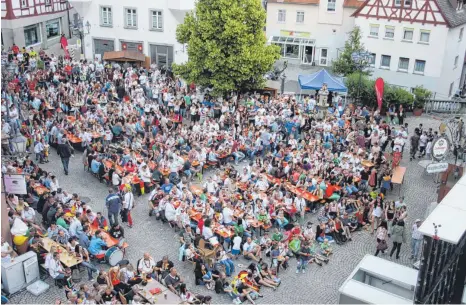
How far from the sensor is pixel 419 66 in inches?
1580

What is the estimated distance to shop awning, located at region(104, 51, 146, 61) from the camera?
4008 centimetres

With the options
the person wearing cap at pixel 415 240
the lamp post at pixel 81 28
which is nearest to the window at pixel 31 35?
the lamp post at pixel 81 28

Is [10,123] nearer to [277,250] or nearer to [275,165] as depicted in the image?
[275,165]

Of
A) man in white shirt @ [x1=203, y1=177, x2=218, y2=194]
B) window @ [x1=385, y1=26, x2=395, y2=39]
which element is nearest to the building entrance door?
window @ [x1=385, y1=26, x2=395, y2=39]

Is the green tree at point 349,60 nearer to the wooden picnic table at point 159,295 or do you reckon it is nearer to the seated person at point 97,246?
the seated person at point 97,246

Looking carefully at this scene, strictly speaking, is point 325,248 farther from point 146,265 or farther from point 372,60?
point 372,60

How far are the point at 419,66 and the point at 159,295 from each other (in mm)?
30981

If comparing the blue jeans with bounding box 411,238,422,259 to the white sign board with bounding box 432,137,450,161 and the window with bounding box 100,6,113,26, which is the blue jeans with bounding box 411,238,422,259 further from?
the window with bounding box 100,6,113,26

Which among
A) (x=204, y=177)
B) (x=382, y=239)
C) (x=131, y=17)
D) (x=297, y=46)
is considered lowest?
(x=382, y=239)

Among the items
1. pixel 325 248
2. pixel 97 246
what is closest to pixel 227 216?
pixel 325 248

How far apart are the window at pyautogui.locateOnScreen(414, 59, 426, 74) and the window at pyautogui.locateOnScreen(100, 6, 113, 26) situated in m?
23.3

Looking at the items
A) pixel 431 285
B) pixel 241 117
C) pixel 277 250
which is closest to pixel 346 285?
pixel 431 285

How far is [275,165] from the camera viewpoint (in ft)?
77.2

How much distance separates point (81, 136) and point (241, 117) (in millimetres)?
8332
